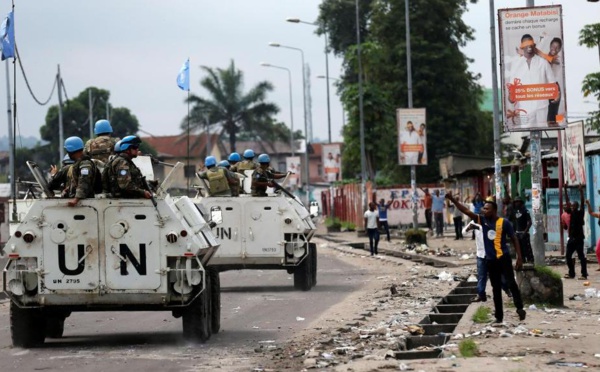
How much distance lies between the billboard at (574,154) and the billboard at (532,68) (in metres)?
10.0

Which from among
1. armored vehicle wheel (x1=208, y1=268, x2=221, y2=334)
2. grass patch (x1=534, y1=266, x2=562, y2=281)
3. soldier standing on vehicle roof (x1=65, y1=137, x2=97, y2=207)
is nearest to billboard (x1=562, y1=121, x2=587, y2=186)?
grass patch (x1=534, y1=266, x2=562, y2=281)

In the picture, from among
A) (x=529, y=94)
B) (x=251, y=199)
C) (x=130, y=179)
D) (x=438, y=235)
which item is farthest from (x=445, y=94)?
(x=130, y=179)

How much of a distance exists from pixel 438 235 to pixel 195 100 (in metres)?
48.7

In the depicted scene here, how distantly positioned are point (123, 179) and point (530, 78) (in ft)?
23.6

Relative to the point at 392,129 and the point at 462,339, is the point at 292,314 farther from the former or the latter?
the point at 392,129

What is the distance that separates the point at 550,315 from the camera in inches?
667

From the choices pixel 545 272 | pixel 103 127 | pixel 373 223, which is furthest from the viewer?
pixel 373 223

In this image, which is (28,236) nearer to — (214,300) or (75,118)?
(214,300)

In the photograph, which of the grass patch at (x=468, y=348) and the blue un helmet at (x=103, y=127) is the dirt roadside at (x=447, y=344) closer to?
the grass patch at (x=468, y=348)

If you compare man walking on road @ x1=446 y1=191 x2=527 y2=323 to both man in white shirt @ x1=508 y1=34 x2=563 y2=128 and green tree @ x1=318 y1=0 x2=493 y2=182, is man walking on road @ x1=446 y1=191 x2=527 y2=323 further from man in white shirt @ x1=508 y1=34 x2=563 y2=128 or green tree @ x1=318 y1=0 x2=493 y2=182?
green tree @ x1=318 y1=0 x2=493 y2=182

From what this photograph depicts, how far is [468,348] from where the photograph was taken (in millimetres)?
12297

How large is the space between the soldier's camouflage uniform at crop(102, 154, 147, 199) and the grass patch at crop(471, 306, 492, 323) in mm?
4322

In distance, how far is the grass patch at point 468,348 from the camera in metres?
12.0

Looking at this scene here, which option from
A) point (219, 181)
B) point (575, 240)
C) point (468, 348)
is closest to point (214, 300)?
point (468, 348)
